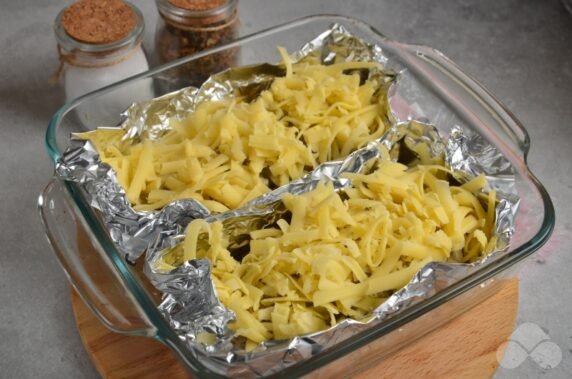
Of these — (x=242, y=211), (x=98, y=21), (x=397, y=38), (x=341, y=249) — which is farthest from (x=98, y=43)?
(x=397, y=38)

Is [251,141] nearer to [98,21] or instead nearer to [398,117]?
[398,117]

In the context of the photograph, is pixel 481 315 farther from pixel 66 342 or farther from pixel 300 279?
pixel 66 342

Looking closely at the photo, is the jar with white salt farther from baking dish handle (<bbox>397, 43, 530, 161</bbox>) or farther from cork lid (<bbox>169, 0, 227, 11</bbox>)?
baking dish handle (<bbox>397, 43, 530, 161</bbox>)

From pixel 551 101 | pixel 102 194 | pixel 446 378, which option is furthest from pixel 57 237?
pixel 551 101

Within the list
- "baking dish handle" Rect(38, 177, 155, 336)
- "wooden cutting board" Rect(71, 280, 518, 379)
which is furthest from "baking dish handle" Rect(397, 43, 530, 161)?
"baking dish handle" Rect(38, 177, 155, 336)

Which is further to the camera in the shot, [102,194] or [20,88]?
[20,88]

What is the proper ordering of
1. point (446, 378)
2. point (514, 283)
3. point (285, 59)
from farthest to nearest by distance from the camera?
1. point (285, 59)
2. point (514, 283)
3. point (446, 378)
